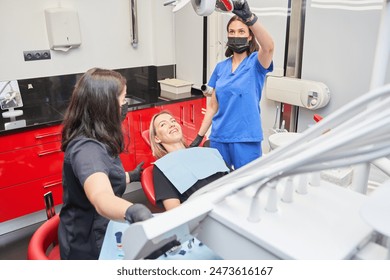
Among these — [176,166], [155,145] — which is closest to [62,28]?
[155,145]

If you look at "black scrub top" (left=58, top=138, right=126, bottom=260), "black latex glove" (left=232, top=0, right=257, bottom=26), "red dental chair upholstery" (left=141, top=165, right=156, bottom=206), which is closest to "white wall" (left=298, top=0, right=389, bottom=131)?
"black latex glove" (left=232, top=0, right=257, bottom=26)

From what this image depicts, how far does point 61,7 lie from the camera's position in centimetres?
275

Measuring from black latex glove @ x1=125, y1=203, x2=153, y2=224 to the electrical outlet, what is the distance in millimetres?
2409

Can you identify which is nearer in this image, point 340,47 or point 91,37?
point 340,47

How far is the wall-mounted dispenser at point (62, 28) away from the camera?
267 centimetres

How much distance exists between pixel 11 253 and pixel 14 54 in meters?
1.48

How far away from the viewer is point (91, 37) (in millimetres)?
3016

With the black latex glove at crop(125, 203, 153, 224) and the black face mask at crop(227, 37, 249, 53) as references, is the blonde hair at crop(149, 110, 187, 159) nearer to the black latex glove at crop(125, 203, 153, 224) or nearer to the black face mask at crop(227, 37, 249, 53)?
the black face mask at crop(227, 37, 249, 53)

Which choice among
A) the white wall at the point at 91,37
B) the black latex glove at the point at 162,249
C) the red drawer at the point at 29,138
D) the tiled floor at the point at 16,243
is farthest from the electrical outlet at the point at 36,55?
the black latex glove at the point at 162,249

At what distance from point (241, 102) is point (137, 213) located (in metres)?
1.36

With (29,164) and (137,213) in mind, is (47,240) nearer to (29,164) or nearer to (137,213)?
(137,213)

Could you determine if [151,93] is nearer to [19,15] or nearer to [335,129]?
[19,15]

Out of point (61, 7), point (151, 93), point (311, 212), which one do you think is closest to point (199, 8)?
point (311, 212)
